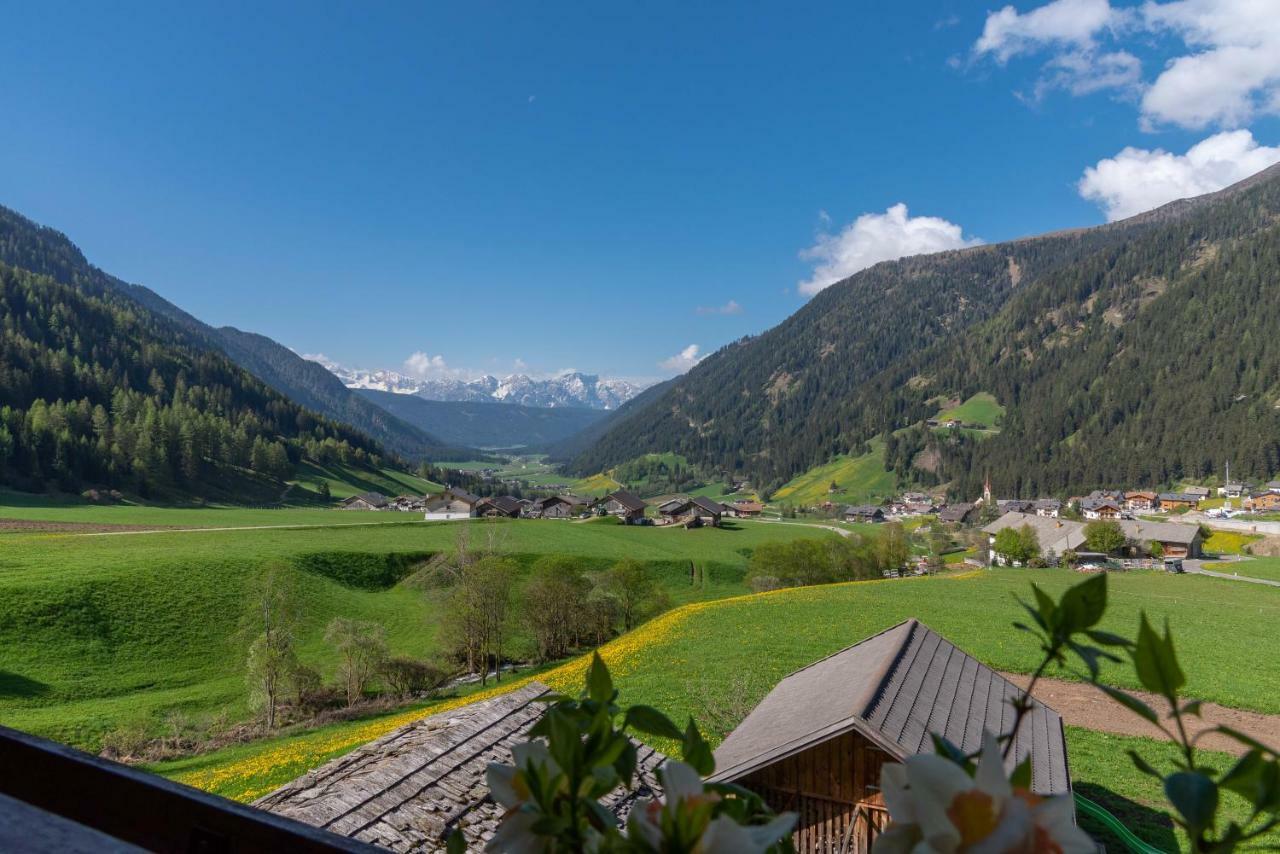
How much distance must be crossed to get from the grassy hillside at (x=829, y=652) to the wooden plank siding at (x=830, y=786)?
14.6 feet

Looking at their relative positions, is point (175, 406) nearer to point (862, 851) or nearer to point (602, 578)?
point (602, 578)

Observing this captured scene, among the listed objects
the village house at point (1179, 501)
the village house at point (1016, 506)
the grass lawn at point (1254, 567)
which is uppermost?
the village house at point (1179, 501)

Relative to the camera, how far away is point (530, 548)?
60094 millimetres

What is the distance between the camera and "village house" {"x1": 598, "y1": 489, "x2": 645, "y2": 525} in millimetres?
99750

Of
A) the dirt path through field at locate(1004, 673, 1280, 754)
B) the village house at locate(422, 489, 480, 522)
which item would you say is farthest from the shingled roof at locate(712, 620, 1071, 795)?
the village house at locate(422, 489, 480, 522)

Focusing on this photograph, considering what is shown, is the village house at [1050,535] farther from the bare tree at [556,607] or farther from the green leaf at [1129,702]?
the green leaf at [1129,702]

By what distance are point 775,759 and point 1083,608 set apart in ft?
27.1

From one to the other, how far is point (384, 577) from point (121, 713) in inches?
1003

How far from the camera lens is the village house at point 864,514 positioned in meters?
126

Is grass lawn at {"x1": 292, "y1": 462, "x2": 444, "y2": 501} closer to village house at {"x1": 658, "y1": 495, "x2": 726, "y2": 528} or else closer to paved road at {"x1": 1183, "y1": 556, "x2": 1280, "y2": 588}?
village house at {"x1": 658, "y1": 495, "x2": 726, "y2": 528}

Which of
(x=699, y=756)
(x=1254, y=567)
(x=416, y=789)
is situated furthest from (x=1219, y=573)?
(x=699, y=756)

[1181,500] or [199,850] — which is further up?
[199,850]

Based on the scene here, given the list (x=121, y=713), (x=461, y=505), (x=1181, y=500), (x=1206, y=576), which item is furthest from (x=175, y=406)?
(x=1181, y=500)

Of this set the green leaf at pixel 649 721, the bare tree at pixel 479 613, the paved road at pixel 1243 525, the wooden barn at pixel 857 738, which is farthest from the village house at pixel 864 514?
the green leaf at pixel 649 721
